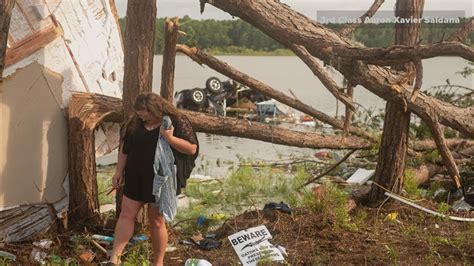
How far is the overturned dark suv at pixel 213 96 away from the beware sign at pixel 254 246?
30.8ft

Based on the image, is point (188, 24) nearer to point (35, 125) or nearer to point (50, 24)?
point (50, 24)

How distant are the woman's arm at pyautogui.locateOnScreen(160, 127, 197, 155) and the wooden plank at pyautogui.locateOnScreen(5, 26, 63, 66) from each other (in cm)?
164

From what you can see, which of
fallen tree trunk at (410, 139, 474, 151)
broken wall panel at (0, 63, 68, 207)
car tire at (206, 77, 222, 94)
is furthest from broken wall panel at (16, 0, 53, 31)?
car tire at (206, 77, 222, 94)

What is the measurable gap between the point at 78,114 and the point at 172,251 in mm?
1474

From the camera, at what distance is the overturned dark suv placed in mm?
14812

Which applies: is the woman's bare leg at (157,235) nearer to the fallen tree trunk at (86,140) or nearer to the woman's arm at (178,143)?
the woman's arm at (178,143)

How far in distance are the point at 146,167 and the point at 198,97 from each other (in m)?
10.3

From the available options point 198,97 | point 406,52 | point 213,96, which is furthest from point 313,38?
point 213,96

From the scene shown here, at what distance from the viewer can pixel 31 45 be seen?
5.46 m

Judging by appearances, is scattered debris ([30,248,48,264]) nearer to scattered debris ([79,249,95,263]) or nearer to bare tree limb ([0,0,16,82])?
scattered debris ([79,249,95,263])

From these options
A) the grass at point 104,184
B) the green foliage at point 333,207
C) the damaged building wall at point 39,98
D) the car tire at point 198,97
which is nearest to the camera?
the damaged building wall at point 39,98

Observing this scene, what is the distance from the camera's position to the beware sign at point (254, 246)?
4.80 metres

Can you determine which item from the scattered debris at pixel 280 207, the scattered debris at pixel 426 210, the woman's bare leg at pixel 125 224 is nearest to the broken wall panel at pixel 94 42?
the woman's bare leg at pixel 125 224

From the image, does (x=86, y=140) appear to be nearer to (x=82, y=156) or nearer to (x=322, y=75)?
(x=82, y=156)
